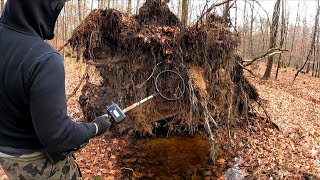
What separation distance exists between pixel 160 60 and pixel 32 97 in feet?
18.1

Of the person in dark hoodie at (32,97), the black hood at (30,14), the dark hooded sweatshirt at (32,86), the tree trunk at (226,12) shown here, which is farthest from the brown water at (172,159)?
the black hood at (30,14)

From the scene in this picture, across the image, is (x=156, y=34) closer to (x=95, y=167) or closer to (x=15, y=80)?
(x=95, y=167)

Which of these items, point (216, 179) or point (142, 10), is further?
point (142, 10)

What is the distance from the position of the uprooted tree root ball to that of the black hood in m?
5.04

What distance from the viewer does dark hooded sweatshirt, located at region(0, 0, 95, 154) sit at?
1820mm

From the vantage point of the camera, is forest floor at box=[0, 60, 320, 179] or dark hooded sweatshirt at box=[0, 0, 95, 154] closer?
dark hooded sweatshirt at box=[0, 0, 95, 154]

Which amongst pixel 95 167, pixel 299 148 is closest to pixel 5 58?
pixel 95 167

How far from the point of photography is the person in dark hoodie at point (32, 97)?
5.99 ft

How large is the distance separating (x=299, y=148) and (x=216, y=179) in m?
2.81

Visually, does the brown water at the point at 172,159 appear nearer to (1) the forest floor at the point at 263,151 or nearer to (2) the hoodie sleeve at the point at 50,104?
(1) the forest floor at the point at 263,151

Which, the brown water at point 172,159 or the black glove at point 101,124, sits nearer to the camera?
the black glove at point 101,124

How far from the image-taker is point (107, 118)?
8.50 ft

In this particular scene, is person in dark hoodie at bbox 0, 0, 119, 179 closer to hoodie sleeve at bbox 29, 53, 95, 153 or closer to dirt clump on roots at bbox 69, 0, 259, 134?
hoodie sleeve at bbox 29, 53, 95, 153

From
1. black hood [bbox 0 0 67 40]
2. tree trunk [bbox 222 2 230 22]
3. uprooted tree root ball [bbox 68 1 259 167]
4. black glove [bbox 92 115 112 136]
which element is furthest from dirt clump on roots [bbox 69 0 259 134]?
black hood [bbox 0 0 67 40]
